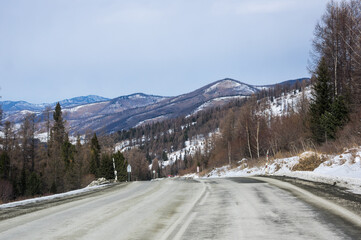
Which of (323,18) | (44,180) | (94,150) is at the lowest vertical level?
(44,180)

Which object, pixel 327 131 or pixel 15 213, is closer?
pixel 15 213

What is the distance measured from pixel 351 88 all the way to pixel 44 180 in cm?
4962

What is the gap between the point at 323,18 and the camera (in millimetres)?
37250

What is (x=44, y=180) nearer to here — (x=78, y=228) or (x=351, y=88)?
(x=351, y=88)

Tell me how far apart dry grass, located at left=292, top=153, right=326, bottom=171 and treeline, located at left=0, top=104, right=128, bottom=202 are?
37.7 meters

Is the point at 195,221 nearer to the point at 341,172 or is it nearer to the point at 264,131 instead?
the point at 341,172

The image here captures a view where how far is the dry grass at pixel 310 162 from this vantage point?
17828 mm

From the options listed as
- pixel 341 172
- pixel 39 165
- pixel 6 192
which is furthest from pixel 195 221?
pixel 39 165

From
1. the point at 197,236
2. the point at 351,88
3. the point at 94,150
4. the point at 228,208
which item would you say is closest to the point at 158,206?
the point at 228,208

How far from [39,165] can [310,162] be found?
57.2 m

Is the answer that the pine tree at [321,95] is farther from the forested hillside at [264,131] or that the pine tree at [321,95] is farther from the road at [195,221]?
the road at [195,221]

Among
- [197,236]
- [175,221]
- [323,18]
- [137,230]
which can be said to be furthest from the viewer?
[323,18]

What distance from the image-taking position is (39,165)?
209 feet

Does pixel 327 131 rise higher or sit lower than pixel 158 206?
higher
